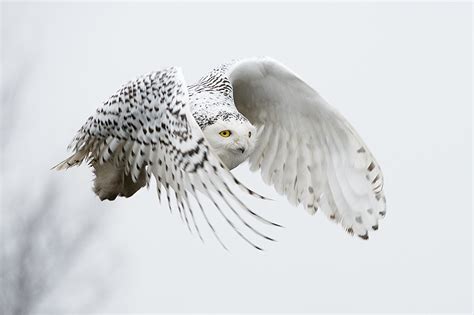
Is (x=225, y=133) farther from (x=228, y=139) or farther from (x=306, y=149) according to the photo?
(x=306, y=149)

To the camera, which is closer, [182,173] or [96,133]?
[182,173]

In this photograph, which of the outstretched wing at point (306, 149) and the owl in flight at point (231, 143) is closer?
the owl in flight at point (231, 143)

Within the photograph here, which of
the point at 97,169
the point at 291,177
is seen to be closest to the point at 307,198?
the point at 291,177

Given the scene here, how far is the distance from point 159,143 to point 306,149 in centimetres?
166

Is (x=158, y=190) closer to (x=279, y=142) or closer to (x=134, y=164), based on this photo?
(x=134, y=164)

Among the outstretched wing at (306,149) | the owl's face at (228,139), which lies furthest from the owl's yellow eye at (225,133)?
the outstretched wing at (306,149)

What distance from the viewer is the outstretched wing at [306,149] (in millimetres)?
8531

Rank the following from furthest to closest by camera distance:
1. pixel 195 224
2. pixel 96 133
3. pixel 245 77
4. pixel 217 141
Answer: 1. pixel 245 77
2. pixel 96 133
3. pixel 217 141
4. pixel 195 224

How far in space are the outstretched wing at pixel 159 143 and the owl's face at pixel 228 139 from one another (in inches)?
12.2

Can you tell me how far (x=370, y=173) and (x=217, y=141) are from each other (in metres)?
1.46

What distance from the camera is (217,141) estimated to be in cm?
748

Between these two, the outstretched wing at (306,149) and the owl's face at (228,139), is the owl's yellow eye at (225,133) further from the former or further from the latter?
the outstretched wing at (306,149)

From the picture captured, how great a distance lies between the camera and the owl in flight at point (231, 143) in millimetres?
7129

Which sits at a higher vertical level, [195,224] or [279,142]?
[279,142]
